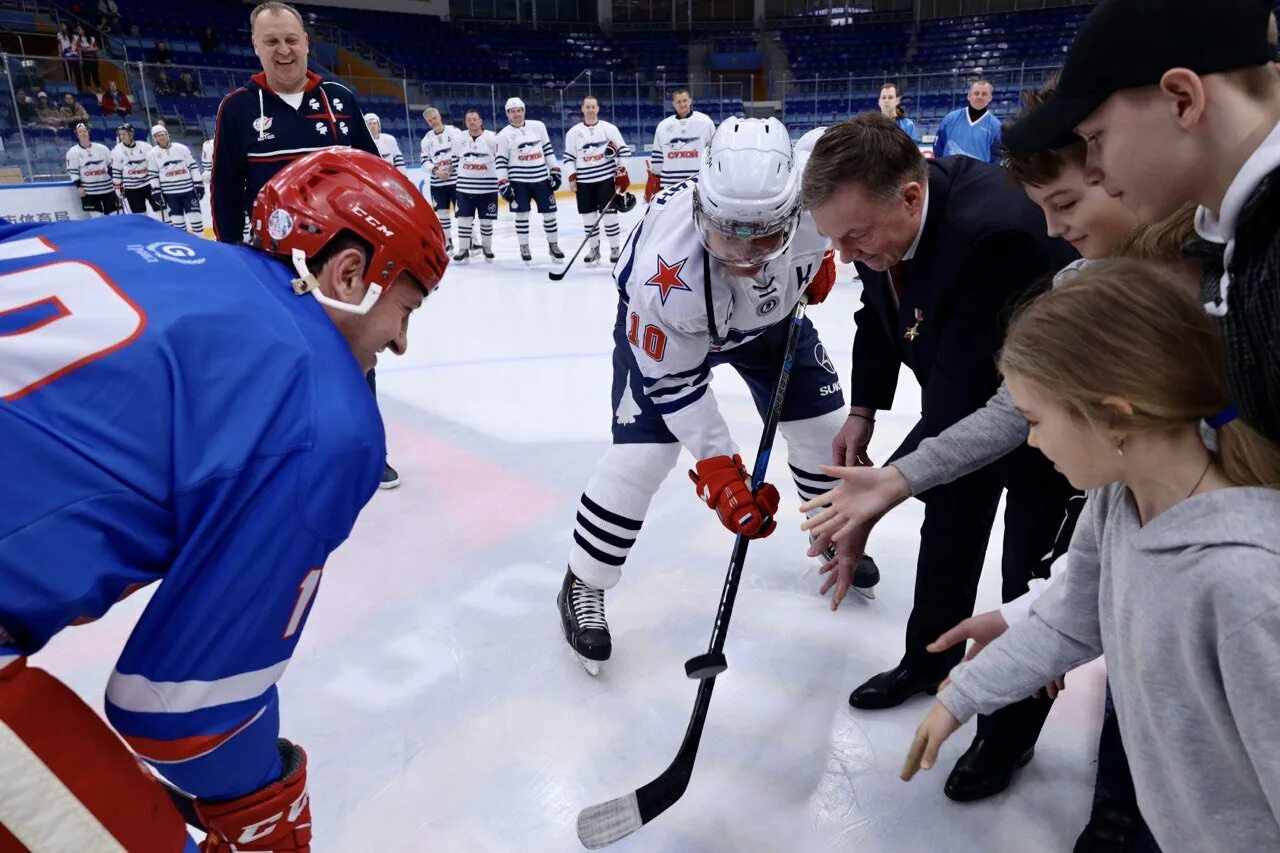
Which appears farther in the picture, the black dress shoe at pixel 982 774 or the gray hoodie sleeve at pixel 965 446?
the black dress shoe at pixel 982 774

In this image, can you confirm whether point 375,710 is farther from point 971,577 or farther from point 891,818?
point 971,577

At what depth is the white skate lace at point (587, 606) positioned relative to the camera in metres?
1.99

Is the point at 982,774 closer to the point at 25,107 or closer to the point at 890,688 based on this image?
the point at 890,688

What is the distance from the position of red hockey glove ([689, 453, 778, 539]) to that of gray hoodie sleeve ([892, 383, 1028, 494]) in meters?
0.43

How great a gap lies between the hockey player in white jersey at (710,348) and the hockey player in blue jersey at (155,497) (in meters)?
0.93

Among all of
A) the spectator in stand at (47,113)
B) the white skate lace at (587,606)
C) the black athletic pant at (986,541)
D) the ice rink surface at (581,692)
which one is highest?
the spectator in stand at (47,113)

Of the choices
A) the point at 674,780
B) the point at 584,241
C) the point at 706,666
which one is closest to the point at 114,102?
the point at 584,241

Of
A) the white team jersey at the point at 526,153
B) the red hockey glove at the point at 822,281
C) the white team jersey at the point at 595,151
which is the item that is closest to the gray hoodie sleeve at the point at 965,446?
the red hockey glove at the point at 822,281

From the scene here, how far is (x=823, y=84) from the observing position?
44.4ft

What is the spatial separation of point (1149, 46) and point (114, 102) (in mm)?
10770

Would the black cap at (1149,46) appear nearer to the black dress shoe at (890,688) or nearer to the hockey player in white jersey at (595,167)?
the black dress shoe at (890,688)

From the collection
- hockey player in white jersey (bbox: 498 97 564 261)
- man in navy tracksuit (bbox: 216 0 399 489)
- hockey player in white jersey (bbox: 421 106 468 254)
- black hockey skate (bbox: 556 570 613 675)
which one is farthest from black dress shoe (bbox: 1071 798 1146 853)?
hockey player in white jersey (bbox: 421 106 468 254)

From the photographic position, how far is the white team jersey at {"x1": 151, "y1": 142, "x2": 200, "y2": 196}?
8.70 m

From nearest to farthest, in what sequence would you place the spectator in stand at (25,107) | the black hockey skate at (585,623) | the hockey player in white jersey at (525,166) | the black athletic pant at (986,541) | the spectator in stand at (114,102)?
the black athletic pant at (986,541)
the black hockey skate at (585,623)
the hockey player in white jersey at (525,166)
the spectator in stand at (25,107)
the spectator in stand at (114,102)
